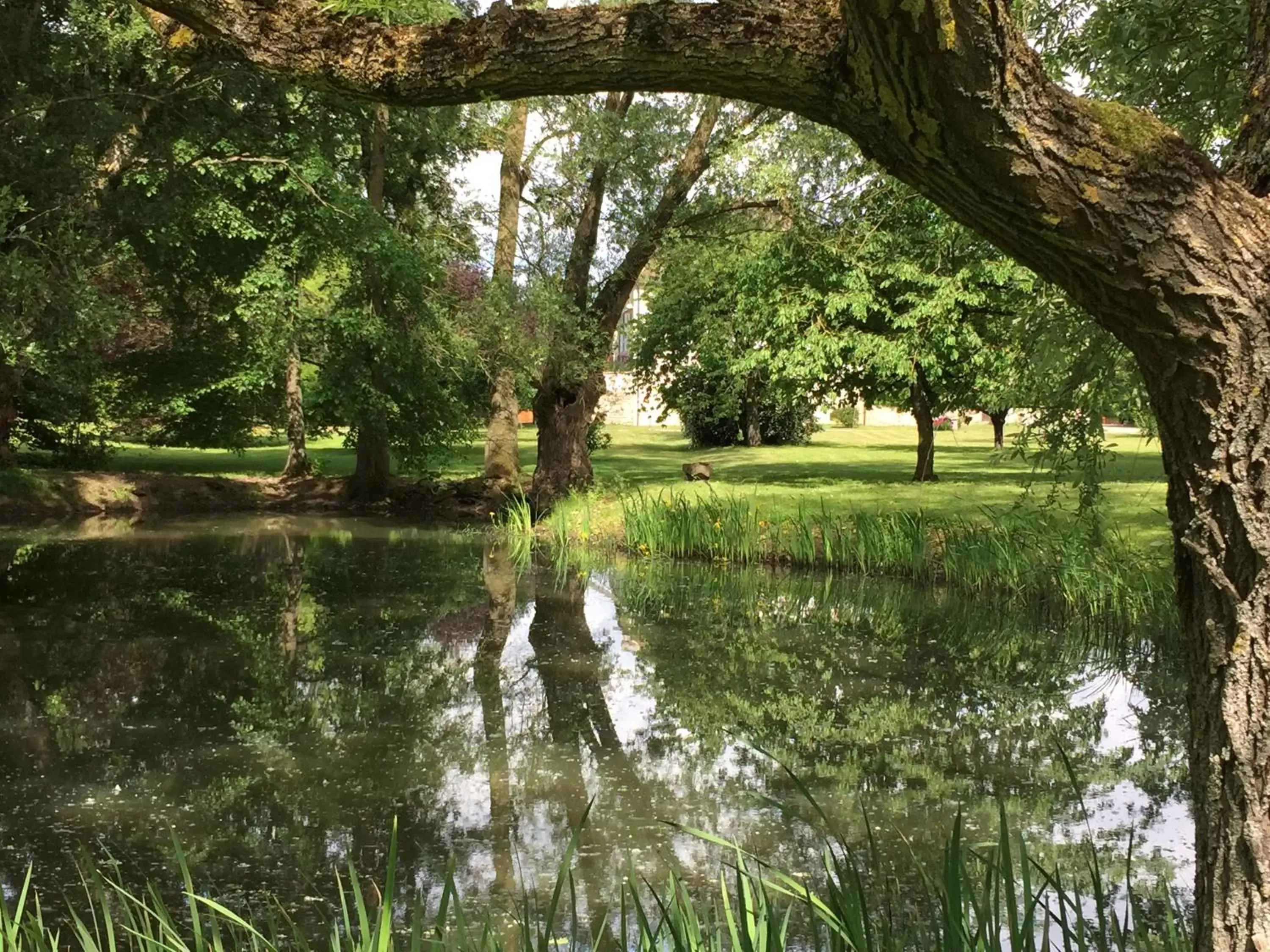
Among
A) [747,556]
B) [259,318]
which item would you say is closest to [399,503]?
[259,318]

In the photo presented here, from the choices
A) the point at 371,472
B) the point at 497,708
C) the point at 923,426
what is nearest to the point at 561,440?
the point at 371,472

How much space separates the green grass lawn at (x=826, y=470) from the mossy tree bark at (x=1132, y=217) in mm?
4177

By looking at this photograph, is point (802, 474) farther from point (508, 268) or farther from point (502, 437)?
point (508, 268)

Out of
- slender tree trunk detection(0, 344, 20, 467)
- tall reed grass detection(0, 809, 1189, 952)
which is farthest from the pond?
slender tree trunk detection(0, 344, 20, 467)

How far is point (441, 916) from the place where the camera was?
7.45 ft

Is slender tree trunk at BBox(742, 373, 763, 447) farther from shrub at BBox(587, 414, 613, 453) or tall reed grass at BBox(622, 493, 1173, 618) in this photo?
tall reed grass at BBox(622, 493, 1173, 618)

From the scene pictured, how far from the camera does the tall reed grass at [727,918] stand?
2266 mm

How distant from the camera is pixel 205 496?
59.6 feet

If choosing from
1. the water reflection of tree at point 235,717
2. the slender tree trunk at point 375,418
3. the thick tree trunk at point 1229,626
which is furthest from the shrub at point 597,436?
the thick tree trunk at point 1229,626

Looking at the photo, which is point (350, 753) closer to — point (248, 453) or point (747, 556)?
point (747, 556)

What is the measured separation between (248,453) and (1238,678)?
26.9 meters

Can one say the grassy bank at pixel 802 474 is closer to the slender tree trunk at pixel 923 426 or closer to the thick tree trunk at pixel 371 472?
the slender tree trunk at pixel 923 426

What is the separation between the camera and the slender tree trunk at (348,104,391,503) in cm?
1727

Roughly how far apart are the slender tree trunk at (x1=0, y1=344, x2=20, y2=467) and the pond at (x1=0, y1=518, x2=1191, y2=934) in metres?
5.74
